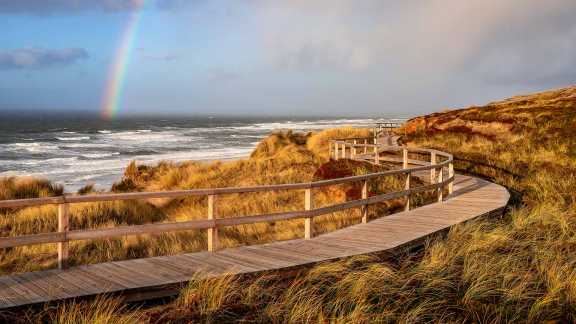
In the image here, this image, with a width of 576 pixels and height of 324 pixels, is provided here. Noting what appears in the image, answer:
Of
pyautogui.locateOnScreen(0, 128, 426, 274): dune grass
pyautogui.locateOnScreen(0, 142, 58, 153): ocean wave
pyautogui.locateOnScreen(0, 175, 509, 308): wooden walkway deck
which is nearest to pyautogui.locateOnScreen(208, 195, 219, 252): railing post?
pyautogui.locateOnScreen(0, 175, 509, 308): wooden walkway deck

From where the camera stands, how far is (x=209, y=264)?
728 centimetres

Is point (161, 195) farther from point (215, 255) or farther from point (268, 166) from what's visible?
point (268, 166)

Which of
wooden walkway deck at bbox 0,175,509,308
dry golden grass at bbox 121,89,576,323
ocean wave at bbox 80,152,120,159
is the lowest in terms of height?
ocean wave at bbox 80,152,120,159

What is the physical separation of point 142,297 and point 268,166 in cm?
1680

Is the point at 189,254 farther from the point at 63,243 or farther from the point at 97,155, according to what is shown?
the point at 97,155

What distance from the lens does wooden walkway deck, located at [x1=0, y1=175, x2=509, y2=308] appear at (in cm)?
610

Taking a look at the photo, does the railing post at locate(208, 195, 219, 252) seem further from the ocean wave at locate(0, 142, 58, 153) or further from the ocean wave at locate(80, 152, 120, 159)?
the ocean wave at locate(0, 142, 58, 153)

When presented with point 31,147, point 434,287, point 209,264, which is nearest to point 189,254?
point 209,264

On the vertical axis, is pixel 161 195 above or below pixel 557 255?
above

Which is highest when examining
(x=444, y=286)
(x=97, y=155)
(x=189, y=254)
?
(x=189, y=254)

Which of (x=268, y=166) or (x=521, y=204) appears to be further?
(x=268, y=166)

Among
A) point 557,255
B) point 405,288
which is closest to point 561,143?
point 557,255

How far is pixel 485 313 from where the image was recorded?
614 centimetres

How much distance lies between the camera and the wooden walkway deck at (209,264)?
20.0 ft
